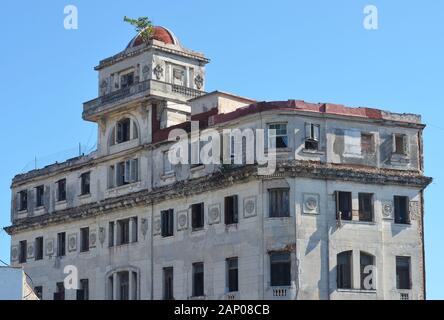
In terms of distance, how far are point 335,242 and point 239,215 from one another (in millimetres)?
5395

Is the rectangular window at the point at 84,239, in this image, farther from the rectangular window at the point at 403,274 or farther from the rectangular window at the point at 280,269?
the rectangular window at the point at 403,274

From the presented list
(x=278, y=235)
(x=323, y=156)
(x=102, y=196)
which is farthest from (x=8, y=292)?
(x=102, y=196)

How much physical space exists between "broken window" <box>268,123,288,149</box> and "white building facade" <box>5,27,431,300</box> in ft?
0.20

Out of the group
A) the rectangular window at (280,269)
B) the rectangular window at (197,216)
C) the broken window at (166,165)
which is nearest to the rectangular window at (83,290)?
the broken window at (166,165)

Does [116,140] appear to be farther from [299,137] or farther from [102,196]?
[299,137]

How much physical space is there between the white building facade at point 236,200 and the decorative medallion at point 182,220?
0.19ft

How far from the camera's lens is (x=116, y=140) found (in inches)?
2445

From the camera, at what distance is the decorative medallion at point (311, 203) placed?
50.6 metres

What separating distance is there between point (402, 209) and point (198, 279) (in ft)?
39.8

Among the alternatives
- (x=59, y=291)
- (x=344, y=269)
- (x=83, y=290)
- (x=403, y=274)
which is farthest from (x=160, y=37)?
(x=403, y=274)

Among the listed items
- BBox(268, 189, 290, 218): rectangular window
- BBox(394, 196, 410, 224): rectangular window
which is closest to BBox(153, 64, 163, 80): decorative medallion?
BBox(268, 189, 290, 218): rectangular window

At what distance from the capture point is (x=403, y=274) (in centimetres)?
5300
